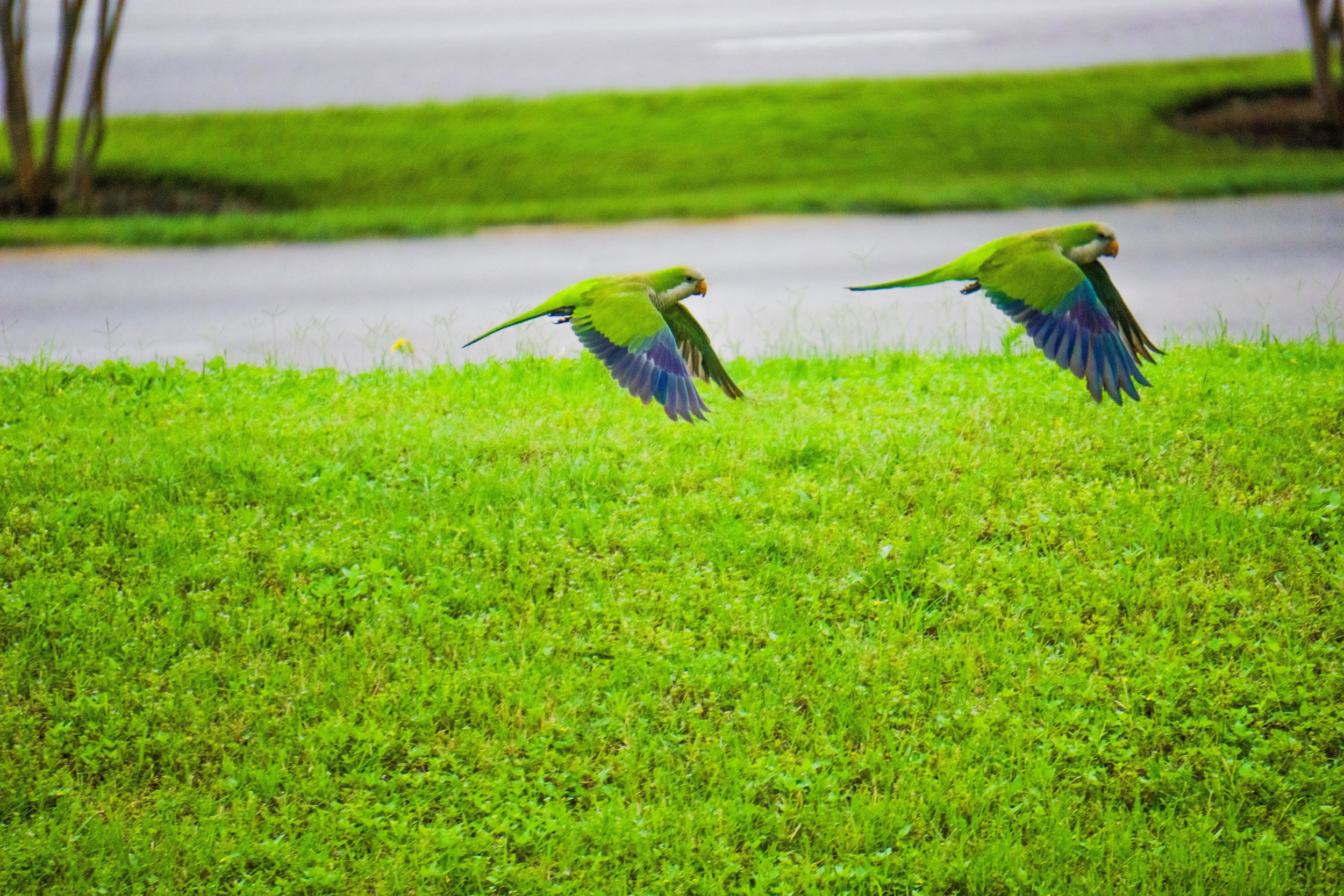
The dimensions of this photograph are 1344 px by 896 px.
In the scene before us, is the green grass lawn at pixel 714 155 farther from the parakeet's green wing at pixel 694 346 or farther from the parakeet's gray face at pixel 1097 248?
the parakeet's gray face at pixel 1097 248

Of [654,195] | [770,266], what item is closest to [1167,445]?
[770,266]

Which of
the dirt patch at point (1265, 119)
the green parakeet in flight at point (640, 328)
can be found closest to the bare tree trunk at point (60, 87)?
the green parakeet in flight at point (640, 328)

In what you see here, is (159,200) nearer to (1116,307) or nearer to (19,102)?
(19,102)

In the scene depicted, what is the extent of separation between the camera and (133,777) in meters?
3.63

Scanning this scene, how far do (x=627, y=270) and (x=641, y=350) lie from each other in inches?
238

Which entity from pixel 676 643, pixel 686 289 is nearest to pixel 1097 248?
pixel 686 289

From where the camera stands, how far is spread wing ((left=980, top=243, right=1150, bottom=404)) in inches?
108

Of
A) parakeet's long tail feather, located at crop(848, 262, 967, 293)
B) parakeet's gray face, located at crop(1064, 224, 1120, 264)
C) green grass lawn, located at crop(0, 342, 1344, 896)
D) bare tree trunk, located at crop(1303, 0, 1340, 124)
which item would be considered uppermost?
bare tree trunk, located at crop(1303, 0, 1340, 124)

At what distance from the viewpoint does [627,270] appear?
8.77 metres

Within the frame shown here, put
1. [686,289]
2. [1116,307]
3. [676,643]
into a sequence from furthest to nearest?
1. [676,643]
2. [1116,307]
3. [686,289]

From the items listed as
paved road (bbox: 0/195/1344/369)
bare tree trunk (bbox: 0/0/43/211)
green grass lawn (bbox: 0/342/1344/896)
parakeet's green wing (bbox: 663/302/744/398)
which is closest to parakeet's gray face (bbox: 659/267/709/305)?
parakeet's green wing (bbox: 663/302/744/398)

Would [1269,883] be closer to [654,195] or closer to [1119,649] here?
[1119,649]

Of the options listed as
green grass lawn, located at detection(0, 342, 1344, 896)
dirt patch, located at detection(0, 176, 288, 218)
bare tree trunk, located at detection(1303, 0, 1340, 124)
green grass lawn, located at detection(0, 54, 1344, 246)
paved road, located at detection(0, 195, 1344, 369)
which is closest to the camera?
green grass lawn, located at detection(0, 342, 1344, 896)

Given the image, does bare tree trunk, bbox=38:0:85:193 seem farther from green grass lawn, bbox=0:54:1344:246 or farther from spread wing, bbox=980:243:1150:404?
spread wing, bbox=980:243:1150:404
